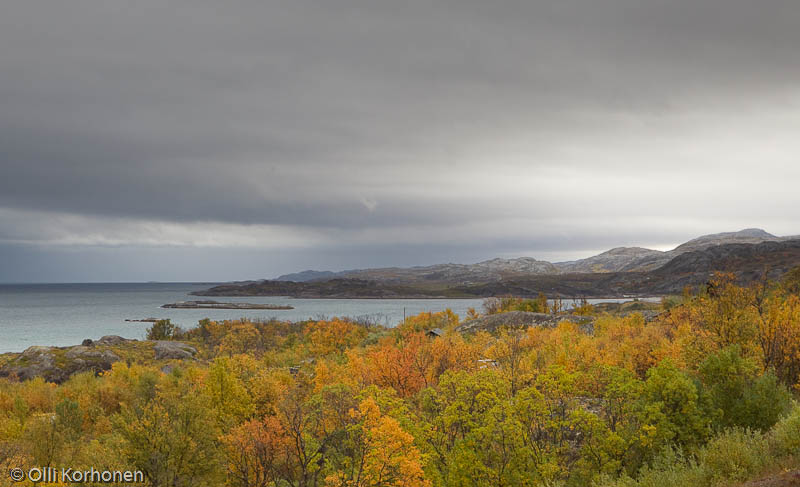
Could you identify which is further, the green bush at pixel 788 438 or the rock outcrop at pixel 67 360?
the rock outcrop at pixel 67 360

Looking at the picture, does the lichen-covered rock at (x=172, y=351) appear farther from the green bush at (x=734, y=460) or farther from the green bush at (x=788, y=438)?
the green bush at (x=788, y=438)

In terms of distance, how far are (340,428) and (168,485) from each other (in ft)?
13.9

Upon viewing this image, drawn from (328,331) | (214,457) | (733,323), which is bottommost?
(328,331)

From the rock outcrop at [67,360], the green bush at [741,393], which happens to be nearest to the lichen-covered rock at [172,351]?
the rock outcrop at [67,360]

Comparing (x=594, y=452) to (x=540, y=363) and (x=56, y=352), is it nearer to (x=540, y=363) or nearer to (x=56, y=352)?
(x=540, y=363)

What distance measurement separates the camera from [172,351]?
52.0m

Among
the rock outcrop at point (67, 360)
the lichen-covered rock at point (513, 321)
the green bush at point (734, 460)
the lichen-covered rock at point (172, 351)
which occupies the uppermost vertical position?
the green bush at point (734, 460)

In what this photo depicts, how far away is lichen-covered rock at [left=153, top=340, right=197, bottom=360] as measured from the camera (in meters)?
50.6

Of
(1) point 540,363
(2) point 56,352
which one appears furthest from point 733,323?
(2) point 56,352

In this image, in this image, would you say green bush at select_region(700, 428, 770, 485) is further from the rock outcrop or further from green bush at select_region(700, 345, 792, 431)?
the rock outcrop

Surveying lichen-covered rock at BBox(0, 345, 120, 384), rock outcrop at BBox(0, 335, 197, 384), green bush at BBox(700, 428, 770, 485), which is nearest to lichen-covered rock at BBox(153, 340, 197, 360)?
rock outcrop at BBox(0, 335, 197, 384)

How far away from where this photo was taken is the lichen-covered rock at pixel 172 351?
50.6 metres

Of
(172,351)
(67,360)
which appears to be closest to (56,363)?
(67,360)

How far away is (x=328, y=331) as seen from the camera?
5759cm
